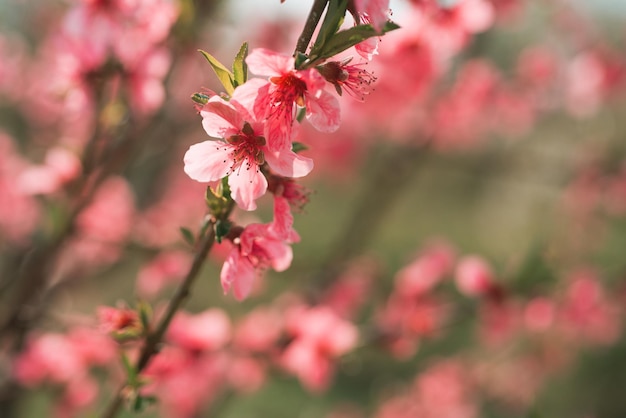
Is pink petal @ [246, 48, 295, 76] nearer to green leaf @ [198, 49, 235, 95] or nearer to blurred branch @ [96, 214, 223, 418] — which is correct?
green leaf @ [198, 49, 235, 95]

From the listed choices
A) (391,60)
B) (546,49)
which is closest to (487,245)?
(546,49)

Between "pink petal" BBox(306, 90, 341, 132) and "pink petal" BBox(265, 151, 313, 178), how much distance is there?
44 millimetres

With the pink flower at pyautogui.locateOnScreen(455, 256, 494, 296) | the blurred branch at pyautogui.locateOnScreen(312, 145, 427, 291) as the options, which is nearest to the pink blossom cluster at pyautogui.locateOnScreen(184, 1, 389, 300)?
the pink flower at pyautogui.locateOnScreen(455, 256, 494, 296)

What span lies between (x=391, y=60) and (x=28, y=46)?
11.0 feet

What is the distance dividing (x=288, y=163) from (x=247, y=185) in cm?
6

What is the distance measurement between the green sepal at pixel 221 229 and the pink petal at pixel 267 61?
19 centimetres

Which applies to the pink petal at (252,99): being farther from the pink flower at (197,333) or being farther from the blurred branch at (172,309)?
the pink flower at (197,333)

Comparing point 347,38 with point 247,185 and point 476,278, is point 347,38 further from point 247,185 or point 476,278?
point 476,278

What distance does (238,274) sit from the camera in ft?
2.57

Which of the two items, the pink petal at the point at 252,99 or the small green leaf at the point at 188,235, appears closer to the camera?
the pink petal at the point at 252,99

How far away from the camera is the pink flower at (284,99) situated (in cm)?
66

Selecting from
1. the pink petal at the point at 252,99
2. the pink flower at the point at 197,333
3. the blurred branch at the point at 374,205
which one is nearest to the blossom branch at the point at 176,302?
the pink petal at the point at 252,99

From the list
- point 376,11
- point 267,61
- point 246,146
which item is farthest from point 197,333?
point 376,11

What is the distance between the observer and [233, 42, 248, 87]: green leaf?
2.21ft
